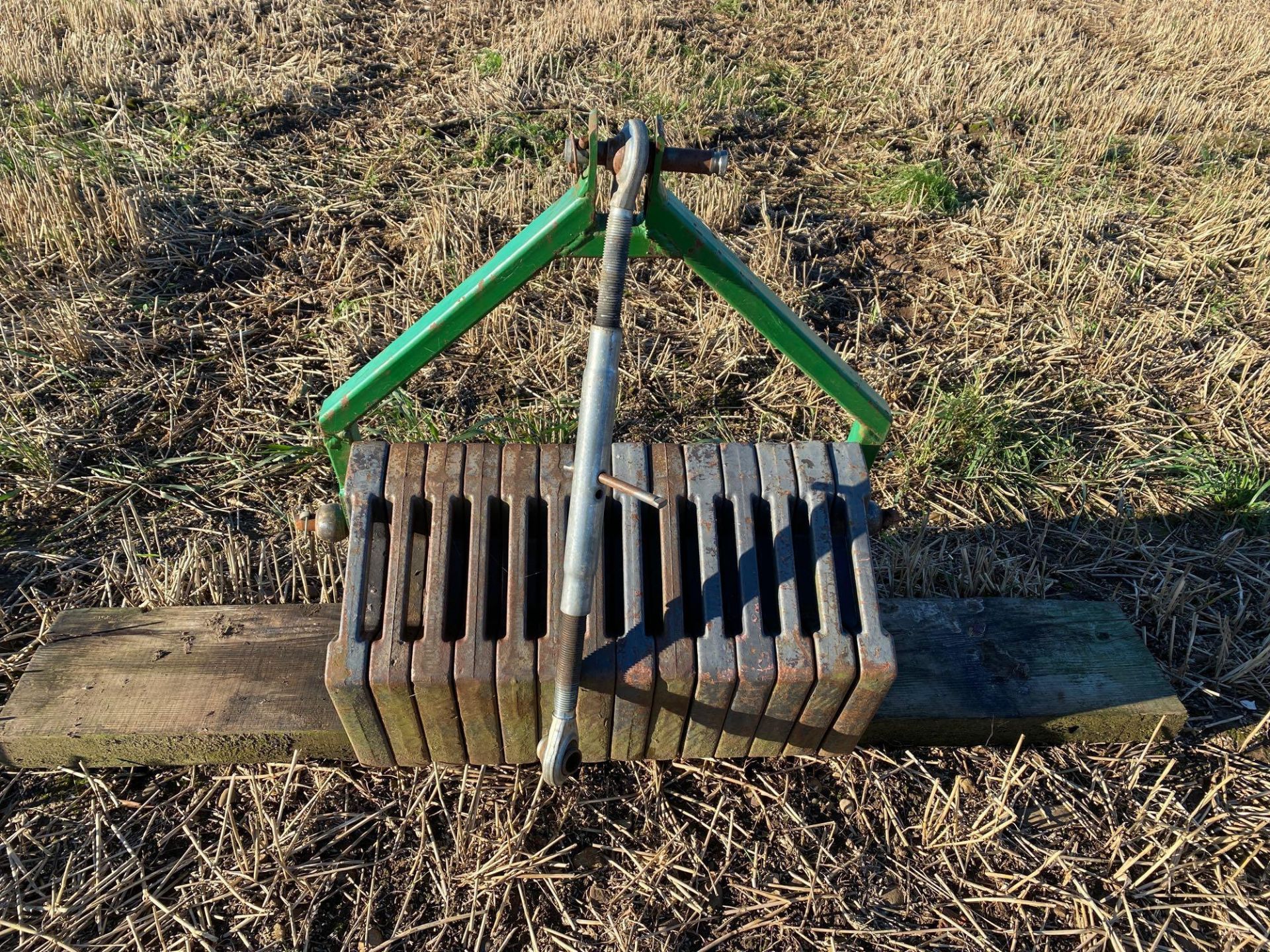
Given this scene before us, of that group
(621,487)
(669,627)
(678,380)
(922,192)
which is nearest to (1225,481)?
(678,380)

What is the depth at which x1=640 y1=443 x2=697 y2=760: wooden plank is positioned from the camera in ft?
6.24

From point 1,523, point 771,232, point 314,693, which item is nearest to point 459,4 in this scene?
point 771,232

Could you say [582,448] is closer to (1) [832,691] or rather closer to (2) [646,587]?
(2) [646,587]

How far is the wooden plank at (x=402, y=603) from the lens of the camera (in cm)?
184

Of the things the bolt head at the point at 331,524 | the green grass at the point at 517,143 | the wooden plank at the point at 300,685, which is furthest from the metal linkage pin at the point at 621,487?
the green grass at the point at 517,143

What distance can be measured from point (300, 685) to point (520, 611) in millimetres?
812

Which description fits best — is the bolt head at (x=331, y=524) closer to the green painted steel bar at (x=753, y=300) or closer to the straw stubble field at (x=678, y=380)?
the straw stubble field at (x=678, y=380)

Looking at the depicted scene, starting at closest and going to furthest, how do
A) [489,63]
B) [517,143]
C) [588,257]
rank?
1. [588,257]
2. [517,143]
3. [489,63]

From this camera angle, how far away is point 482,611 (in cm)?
191

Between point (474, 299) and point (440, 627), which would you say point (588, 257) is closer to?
point (474, 299)

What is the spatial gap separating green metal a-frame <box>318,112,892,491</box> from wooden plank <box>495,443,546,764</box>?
0.36 meters

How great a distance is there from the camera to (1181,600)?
9.55 ft

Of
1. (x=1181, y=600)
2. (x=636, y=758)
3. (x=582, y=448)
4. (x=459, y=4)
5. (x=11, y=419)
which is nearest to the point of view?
(x=582, y=448)

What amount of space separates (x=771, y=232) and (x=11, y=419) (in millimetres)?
3475
